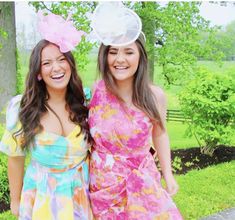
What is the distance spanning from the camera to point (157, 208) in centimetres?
237

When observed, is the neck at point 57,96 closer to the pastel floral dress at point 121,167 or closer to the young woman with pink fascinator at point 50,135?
the young woman with pink fascinator at point 50,135

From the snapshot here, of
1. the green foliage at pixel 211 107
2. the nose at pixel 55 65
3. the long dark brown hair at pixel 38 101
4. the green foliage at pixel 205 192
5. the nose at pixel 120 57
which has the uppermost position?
Result: the nose at pixel 120 57

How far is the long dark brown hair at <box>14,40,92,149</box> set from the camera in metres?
2.21

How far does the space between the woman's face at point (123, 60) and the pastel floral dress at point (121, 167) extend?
0.46 feet

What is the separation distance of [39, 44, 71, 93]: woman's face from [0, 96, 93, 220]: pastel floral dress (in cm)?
23

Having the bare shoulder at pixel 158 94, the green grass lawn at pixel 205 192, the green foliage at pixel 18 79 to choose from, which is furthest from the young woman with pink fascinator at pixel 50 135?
the green foliage at pixel 18 79

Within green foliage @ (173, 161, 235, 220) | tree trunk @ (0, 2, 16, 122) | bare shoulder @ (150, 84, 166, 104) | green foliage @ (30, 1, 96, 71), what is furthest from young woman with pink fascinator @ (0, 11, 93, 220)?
tree trunk @ (0, 2, 16, 122)

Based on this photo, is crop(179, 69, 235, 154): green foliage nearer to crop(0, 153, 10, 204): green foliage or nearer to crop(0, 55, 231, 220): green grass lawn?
crop(0, 55, 231, 220): green grass lawn

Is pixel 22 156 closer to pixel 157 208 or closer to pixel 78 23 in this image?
pixel 157 208

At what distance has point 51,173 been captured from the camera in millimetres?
2254

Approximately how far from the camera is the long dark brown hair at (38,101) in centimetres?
221

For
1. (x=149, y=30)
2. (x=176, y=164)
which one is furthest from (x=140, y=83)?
(x=149, y=30)

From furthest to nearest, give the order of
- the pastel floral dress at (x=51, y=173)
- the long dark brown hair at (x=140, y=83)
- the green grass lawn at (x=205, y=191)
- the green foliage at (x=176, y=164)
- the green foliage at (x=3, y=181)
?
the green foliage at (x=176, y=164) < the green foliage at (x=3, y=181) < the green grass lawn at (x=205, y=191) < the long dark brown hair at (x=140, y=83) < the pastel floral dress at (x=51, y=173)

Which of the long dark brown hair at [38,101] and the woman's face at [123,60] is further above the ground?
the woman's face at [123,60]
